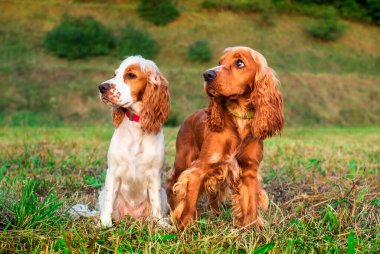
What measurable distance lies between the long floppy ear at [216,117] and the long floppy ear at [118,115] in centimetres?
68

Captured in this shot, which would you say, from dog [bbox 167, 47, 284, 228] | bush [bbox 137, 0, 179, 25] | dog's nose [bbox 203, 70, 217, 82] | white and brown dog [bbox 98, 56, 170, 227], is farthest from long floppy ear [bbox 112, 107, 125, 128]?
bush [bbox 137, 0, 179, 25]

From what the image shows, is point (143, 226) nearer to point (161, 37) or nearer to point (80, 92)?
point (80, 92)

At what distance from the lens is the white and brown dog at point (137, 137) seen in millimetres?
3639

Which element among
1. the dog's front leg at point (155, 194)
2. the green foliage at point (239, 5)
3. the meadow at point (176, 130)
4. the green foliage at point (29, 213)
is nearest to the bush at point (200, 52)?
the meadow at point (176, 130)

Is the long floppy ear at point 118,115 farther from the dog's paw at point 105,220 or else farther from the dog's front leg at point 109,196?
the dog's paw at point 105,220

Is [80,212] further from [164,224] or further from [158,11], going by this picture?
[158,11]

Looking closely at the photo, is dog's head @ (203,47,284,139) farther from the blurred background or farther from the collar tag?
the blurred background

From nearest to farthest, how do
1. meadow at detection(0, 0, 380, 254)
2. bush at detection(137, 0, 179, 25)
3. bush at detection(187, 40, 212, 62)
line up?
meadow at detection(0, 0, 380, 254), bush at detection(187, 40, 212, 62), bush at detection(137, 0, 179, 25)

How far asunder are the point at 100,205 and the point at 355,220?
1.92 m

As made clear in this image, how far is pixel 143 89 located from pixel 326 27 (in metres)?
26.3

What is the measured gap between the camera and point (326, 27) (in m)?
28.1

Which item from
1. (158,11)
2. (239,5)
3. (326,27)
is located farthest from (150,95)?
(239,5)

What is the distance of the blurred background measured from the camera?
21.3 meters

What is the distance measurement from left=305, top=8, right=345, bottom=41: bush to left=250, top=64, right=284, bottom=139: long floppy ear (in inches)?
1016
